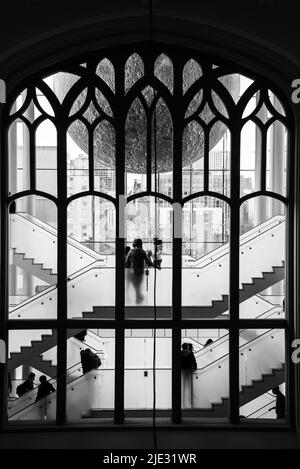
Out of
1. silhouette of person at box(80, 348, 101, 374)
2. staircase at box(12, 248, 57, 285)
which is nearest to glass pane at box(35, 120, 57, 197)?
staircase at box(12, 248, 57, 285)

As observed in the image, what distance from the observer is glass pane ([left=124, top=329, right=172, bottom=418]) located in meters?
7.94

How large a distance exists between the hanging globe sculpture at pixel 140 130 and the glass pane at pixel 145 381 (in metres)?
2.22

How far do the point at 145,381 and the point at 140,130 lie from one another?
126 inches

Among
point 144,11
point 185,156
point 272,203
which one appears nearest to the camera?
point 144,11

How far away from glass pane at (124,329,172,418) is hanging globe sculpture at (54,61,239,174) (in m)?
2.22

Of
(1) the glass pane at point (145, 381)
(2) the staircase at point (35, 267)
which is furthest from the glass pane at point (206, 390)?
(2) the staircase at point (35, 267)

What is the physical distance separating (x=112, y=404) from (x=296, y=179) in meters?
3.66

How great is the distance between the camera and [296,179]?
25.2 feet

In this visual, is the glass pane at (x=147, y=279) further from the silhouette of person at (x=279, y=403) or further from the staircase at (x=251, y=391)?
the silhouette of person at (x=279, y=403)

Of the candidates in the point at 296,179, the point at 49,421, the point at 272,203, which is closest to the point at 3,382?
the point at 49,421

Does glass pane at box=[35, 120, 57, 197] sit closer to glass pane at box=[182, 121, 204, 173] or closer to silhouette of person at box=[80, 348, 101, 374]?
glass pane at box=[182, 121, 204, 173]

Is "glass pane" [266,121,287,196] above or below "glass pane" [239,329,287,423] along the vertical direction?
above

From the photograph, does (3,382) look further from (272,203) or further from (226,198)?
(272,203)

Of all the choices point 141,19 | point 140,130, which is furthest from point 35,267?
point 141,19
